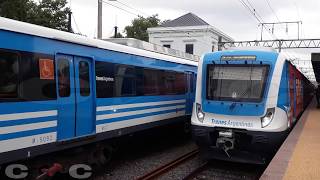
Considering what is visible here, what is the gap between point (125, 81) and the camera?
10375 mm

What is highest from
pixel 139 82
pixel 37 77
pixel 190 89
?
pixel 37 77

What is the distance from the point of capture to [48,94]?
24.9 feet

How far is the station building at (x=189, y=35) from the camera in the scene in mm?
45438

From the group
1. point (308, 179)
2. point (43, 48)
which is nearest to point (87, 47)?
point (43, 48)

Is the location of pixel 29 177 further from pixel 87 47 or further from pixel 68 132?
pixel 87 47

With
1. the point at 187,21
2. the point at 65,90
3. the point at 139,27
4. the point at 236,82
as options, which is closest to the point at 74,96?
the point at 65,90

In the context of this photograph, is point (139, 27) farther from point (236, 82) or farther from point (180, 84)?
point (236, 82)

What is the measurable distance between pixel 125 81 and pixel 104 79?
1039 millimetres

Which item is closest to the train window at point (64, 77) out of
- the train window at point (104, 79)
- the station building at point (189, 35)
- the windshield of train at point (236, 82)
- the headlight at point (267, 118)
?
the train window at point (104, 79)

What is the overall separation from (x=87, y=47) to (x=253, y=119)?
3935mm

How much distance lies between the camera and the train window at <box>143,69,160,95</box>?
11.6 m

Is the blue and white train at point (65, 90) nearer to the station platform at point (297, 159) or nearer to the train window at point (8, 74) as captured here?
the train window at point (8, 74)

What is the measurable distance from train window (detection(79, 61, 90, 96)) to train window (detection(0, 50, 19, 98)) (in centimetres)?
175

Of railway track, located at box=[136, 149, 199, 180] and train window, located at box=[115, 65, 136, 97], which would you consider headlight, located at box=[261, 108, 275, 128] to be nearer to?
railway track, located at box=[136, 149, 199, 180]
